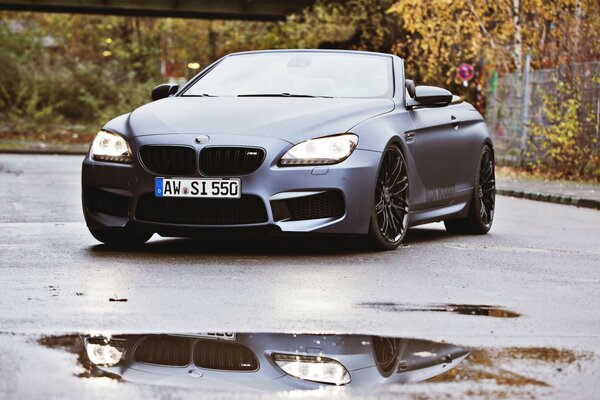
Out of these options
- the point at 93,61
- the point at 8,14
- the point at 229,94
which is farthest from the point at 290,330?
the point at 8,14

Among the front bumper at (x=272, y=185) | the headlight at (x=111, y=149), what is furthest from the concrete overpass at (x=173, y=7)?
the front bumper at (x=272, y=185)

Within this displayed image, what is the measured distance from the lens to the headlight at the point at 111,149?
9.87 meters

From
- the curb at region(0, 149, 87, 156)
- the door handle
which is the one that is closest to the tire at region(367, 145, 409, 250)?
the door handle

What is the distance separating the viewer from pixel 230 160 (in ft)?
31.3

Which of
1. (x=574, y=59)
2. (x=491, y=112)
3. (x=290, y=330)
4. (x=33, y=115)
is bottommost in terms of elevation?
(x=33, y=115)

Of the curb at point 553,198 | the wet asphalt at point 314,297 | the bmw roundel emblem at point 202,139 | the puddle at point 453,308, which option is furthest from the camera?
the curb at point 553,198

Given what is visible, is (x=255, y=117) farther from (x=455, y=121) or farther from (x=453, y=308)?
(x=453, y=308)

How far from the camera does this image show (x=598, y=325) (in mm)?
6840

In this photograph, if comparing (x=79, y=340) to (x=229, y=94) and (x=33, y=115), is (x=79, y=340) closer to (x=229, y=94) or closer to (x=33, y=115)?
(x=229, y=94)

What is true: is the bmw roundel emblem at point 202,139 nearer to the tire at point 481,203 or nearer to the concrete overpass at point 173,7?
the tire at point 481,203

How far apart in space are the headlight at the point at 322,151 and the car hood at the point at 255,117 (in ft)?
0.16

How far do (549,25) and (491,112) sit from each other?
10.4 ft

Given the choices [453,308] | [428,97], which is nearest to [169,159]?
[428,97]

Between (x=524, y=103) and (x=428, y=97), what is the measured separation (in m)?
18.7
